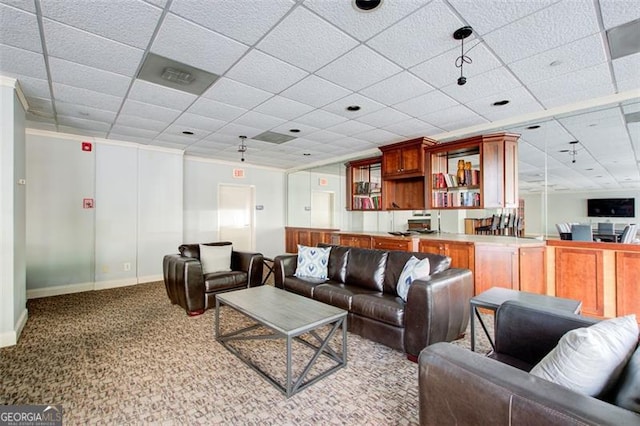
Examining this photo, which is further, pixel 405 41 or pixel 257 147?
pixel 257 147

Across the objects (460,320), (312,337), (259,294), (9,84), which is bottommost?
(312,337)

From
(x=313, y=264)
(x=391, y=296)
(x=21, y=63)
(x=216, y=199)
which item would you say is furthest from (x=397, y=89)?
(x=216, y=199)

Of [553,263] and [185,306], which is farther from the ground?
[553,263]

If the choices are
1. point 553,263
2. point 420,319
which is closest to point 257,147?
point 420,319

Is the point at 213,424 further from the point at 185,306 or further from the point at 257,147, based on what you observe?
the point at 257,147

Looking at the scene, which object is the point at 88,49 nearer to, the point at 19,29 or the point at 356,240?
the point at 19,29

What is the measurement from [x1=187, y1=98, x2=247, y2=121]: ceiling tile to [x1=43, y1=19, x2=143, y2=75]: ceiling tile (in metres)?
0.87

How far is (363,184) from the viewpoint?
6.32m

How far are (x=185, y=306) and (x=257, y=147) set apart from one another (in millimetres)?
3254

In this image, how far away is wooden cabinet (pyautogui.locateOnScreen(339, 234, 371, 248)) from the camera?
5397 mm

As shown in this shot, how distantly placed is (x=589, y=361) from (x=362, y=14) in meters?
2.21

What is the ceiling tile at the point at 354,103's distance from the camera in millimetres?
3392

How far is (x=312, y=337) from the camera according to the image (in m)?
3.02

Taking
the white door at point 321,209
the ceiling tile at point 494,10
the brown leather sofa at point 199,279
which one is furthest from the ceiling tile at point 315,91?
the white door at point 321,209
